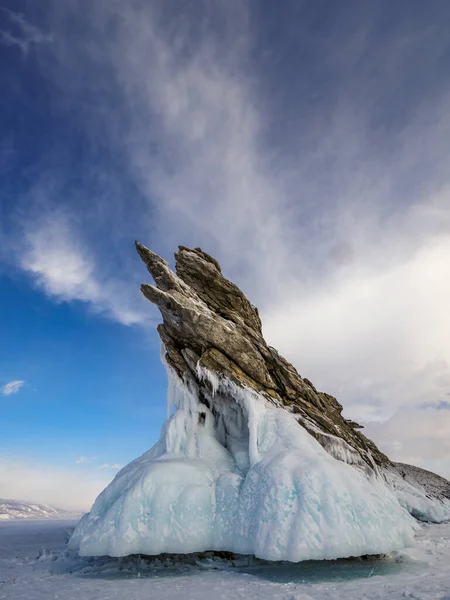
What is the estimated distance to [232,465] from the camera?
18.3 m

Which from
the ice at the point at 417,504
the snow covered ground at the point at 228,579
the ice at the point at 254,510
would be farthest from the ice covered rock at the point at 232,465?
the ice at the point at 417,504

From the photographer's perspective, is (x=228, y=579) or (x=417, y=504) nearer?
(x=228, y=579)

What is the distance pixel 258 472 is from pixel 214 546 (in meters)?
3.18

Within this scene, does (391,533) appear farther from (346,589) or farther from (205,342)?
(205,342)

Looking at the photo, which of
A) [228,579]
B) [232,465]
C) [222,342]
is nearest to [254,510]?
[228,579]

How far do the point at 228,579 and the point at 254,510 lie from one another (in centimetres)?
259

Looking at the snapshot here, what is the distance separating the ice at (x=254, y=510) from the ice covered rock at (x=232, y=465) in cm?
4

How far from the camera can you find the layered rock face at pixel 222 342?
2098 centimetres

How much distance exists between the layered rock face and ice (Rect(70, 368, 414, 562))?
4.24 meters

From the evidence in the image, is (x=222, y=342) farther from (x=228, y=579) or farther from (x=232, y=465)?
(x=228, y=579)

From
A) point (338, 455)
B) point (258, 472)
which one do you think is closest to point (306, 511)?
point (258, 472)

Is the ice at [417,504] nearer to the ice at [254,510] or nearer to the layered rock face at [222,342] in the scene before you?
the layered rock face at [222,342]

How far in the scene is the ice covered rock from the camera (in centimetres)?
1320

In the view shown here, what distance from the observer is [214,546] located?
14148mm
